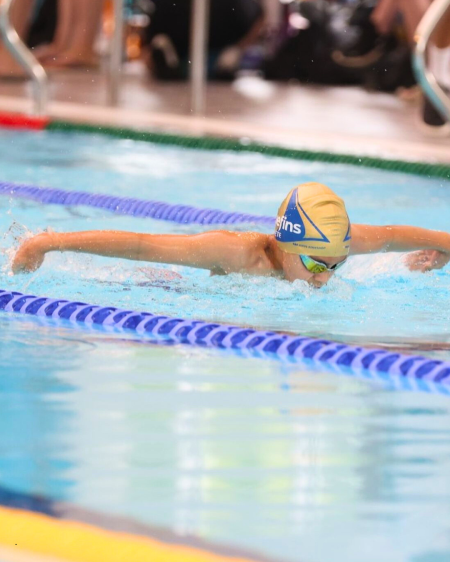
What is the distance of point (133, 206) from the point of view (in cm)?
548

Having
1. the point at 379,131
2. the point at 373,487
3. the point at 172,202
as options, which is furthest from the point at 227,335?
the point at 379,131

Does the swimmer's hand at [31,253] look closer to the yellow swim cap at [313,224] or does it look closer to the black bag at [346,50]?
the yellow swim cap at [313,224]

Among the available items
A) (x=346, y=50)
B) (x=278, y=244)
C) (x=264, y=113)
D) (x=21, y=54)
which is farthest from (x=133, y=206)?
(x=346, y=50)

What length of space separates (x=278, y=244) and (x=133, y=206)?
181 centimetres

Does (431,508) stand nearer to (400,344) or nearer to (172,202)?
(400,344)

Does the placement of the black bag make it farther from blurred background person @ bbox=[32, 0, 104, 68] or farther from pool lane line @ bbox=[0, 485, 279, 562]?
pool lane line @ bbox=[0, 485, 279, 562]

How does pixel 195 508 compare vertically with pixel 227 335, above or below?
above

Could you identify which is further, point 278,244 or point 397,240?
point 397,240

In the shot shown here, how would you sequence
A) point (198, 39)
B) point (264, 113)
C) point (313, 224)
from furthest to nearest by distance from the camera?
point (264, 113)
point (198, 39)
point (313, 224)

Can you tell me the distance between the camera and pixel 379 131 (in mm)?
8438

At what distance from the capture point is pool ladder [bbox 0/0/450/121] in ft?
20.4

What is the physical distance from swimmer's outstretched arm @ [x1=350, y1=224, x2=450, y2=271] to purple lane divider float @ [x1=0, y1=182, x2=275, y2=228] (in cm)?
125

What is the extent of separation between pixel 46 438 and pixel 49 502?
332 millimetres

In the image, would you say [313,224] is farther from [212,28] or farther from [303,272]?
[212,28]
